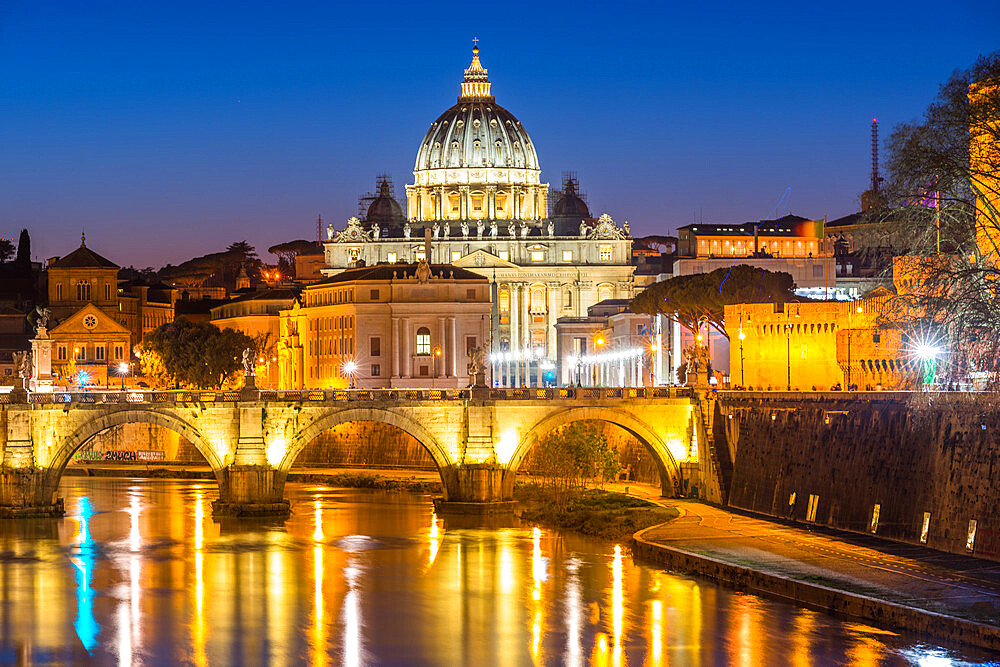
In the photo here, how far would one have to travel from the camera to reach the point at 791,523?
147 ft

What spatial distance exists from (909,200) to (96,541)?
2660 cm

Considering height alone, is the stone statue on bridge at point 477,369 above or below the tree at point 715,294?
below

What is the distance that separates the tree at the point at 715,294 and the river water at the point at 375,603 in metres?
23.5

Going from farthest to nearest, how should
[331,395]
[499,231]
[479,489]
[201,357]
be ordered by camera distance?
1. [499,231]
2. [201,357]
3. [331,395]
4. [479,489]

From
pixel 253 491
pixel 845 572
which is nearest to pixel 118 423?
pixel 253 491

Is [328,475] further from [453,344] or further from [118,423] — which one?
[453,344]

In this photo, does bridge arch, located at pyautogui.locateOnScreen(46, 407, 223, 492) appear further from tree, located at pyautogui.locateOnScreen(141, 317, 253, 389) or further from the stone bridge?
tree, located at pyautogui.locateOnScreen(141, 317, 253, 389)

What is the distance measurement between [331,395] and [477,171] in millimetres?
96076

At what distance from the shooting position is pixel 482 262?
5251 inches

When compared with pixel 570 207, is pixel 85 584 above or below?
below

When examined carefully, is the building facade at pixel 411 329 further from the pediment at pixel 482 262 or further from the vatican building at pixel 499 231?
the pediment at pixel 482 262

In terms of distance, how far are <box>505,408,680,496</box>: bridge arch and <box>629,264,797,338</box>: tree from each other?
1670 centimetres

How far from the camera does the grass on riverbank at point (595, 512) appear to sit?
48.3 metres

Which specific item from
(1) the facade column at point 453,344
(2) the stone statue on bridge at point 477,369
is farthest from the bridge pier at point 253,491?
(1) the facade column at point 453,344
